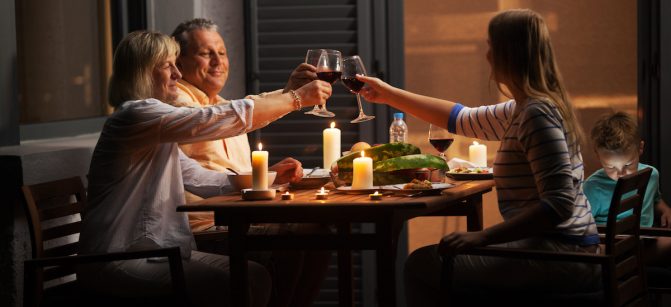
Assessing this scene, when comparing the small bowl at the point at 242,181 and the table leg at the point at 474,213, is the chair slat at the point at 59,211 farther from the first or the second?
the table leg at the point at 474,213

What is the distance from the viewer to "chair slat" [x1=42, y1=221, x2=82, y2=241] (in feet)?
9.52

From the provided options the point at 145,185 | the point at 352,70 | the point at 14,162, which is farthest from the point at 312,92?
the point at 14,162

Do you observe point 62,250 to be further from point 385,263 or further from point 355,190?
point 385,263

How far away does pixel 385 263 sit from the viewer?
8.55 feet

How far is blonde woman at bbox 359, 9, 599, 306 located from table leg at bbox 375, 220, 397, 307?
0.46 feet

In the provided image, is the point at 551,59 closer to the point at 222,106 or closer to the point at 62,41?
the point at 222,106

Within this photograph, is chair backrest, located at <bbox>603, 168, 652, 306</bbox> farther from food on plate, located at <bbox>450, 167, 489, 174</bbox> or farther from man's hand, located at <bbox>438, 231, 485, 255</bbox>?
food on plate, located at <bbox>450, 167, 489, 174</bbox>

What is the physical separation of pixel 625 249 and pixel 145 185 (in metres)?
1.39

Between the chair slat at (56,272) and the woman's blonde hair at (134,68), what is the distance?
52 centimetres

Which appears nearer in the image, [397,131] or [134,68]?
[134,68]

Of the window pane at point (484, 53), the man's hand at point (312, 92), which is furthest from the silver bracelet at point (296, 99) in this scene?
the window pane at point (484, 53)

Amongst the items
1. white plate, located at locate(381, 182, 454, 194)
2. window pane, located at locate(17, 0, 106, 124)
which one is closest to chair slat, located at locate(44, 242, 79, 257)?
window pane, located at locate(17, 0, 106, 124)

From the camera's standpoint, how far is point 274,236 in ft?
8.70

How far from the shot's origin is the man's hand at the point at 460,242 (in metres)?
2.51
